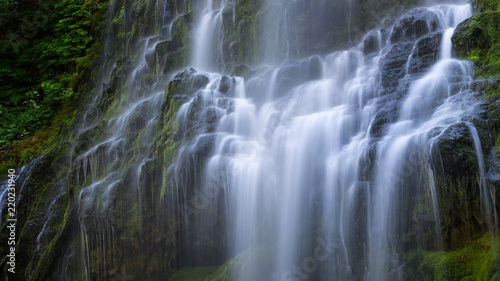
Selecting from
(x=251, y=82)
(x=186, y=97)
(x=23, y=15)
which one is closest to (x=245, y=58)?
(x=251, y=82)

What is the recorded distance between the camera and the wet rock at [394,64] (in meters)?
9.12

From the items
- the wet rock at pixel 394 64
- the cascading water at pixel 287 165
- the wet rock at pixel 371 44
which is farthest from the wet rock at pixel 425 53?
the wet rock at pixel 371 44

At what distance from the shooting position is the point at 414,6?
12383 millimetres

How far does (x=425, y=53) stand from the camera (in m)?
9.22

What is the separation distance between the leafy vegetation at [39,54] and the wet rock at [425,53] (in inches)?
561

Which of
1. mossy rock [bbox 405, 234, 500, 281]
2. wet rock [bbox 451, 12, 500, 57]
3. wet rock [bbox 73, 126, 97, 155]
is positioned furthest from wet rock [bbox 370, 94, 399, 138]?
wet rock [bbox 73, 126, 97, 155]

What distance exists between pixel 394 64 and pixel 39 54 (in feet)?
57.5

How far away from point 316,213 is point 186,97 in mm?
5148

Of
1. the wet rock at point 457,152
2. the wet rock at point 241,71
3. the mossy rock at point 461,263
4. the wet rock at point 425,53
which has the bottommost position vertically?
the mossy rock at point 461,263

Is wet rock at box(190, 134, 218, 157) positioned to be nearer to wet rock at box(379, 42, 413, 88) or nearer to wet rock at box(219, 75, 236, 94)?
wet rock at box(219, 75, 236, 94)

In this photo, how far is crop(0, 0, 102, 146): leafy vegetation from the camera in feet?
58.3

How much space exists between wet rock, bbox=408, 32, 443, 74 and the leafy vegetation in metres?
14.2

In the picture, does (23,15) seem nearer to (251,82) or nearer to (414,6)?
(251,82)

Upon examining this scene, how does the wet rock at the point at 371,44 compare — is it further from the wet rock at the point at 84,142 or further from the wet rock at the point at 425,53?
the wet rock at the point at 84,142
